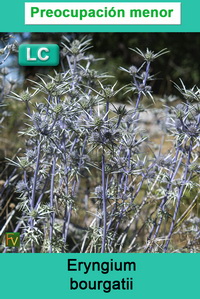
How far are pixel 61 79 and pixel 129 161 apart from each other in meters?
0.47

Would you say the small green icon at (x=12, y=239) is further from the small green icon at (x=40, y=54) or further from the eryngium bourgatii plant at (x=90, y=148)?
the small green icon at (x=40, y=54)

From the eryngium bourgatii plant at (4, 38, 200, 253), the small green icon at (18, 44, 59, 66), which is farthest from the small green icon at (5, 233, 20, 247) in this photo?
the small green icon at (18, 44, 59, 66)

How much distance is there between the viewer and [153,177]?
2070mm

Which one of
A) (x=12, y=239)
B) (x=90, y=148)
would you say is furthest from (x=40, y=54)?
(x=12, y=239)

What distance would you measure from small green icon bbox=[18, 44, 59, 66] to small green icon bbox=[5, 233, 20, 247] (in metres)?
0.78

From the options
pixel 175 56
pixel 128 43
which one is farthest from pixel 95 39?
pixel 175 56

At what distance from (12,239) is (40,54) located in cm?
84

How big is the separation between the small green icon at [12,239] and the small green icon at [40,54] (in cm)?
78

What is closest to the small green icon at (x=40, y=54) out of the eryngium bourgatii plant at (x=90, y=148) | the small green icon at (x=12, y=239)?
the eryngium bourgatii plant at (x=90, y=148)

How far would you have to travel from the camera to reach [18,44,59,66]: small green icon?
1.81 m

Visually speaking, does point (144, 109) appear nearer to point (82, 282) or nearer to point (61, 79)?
point (61, 79)

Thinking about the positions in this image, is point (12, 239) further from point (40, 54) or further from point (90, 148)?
point (40, 54)

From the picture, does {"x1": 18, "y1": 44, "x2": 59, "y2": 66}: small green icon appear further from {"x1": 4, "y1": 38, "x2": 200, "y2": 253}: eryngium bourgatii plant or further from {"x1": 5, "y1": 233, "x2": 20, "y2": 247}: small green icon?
{"x1": 5, "y1": 233, "x2": 20, "y2": 247}: small green icon

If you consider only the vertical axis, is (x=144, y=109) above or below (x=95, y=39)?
below
